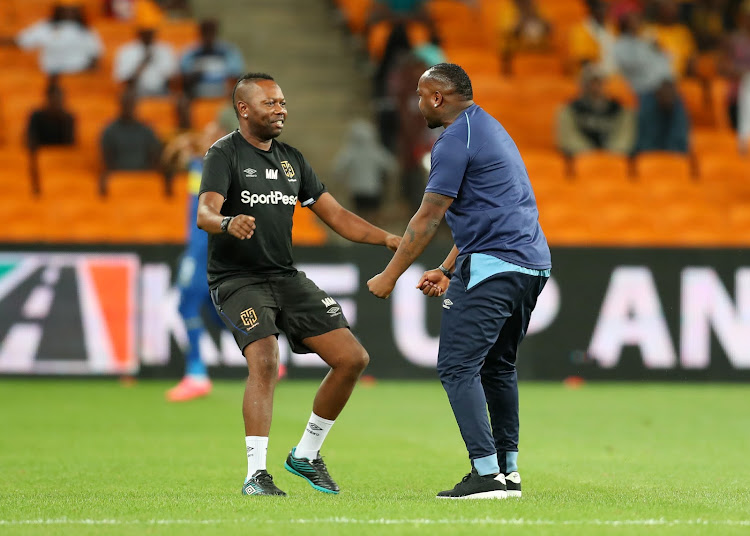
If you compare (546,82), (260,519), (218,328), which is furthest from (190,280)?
(546,82)

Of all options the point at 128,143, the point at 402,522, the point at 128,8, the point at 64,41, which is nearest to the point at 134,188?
the point at 128,143

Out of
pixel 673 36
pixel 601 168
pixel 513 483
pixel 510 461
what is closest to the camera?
pixel 513 483

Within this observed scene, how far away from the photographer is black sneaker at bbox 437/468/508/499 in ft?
21.0

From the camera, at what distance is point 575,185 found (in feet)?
54.3

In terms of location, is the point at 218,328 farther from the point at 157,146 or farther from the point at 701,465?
the point at 701,465

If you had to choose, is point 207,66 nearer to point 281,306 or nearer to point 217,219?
point 281,306

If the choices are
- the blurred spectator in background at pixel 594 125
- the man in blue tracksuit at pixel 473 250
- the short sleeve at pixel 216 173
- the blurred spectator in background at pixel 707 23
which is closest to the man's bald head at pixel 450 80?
the man in blue tracksuit at pixel 473 250

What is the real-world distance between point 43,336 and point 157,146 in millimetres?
3441

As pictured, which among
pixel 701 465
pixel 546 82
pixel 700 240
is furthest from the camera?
pixel 546 82

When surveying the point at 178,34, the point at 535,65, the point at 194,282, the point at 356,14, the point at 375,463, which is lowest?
the point at 375,463

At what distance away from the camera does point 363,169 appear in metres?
16.5

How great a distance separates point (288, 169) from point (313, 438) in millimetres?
1549

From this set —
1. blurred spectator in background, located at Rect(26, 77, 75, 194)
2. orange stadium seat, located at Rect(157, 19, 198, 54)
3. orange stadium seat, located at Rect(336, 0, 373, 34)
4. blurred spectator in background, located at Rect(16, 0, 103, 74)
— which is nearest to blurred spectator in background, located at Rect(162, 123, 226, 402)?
blurred spectator in background, located at Rect(26, 77, 75, 194)

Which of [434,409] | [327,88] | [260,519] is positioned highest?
[327,88]
